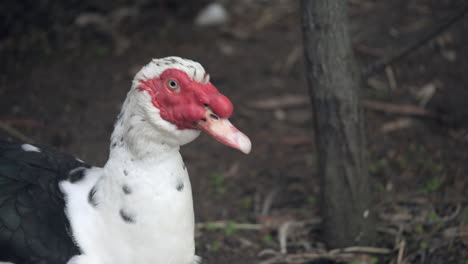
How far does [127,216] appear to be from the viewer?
1985 millimetres

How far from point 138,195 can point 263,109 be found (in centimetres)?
245

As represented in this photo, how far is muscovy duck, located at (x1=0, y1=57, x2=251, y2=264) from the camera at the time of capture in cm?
190

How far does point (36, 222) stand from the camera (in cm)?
206

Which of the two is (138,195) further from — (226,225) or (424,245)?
(424,245)

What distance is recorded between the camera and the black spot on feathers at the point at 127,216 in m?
1.98

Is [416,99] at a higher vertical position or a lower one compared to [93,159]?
higher

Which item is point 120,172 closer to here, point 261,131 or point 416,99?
point 261,131

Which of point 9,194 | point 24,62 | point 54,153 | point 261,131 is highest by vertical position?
point 24,62

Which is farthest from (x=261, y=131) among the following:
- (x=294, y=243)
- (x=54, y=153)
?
(x=54, y=153)

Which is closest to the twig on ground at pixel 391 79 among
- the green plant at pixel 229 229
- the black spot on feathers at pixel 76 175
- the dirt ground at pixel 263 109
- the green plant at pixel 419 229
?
Answer: the dirt ground at pixel 263 109

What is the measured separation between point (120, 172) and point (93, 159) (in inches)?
63.6

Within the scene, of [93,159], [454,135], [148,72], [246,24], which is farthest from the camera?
[246,24]

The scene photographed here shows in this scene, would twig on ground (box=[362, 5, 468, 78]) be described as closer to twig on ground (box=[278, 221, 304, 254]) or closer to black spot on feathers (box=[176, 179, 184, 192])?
twig on ground (box=[278, 221, 304, 254])

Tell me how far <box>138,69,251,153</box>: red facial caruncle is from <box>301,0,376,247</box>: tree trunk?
843 millimetres
